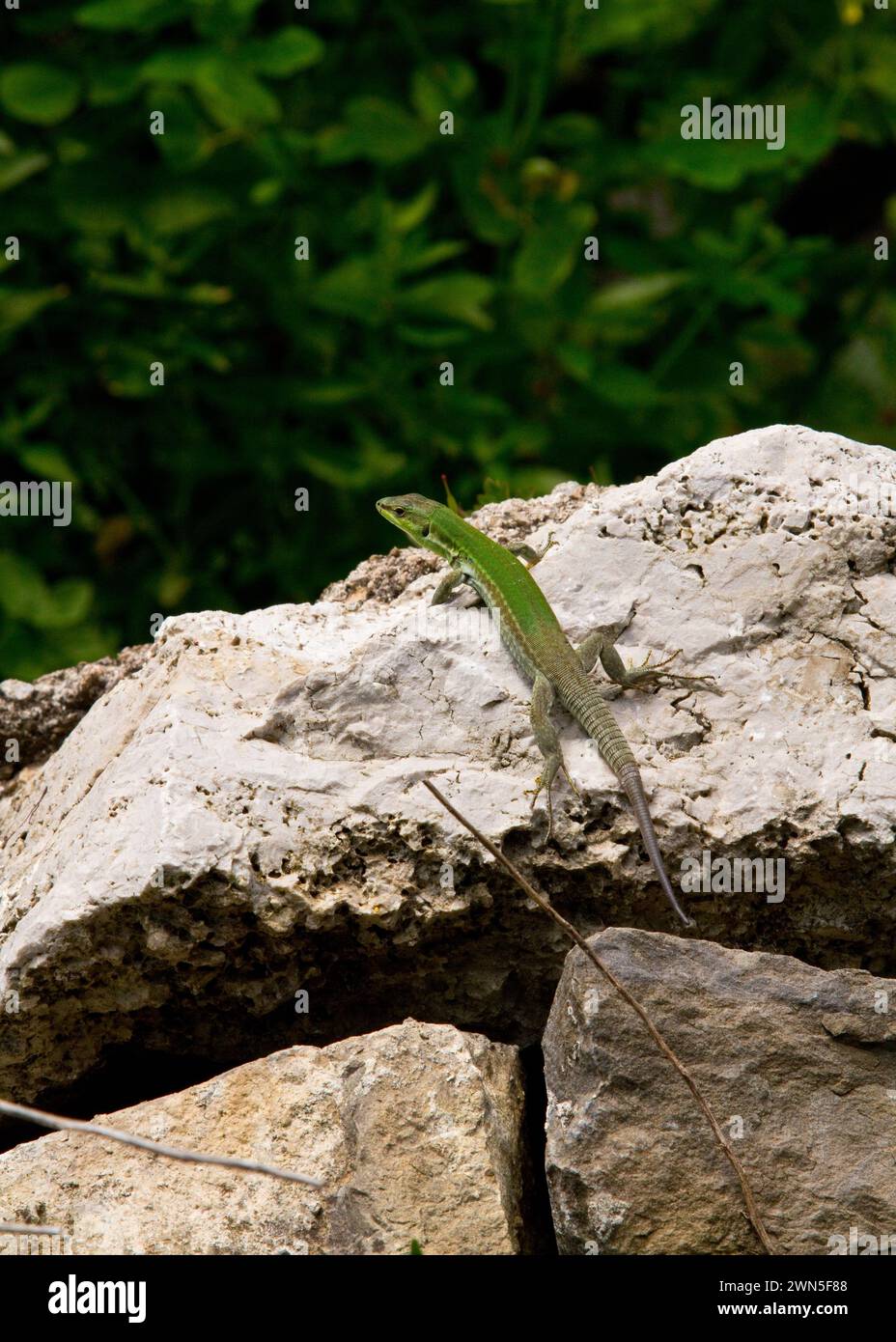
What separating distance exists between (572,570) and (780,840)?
1.20 metres

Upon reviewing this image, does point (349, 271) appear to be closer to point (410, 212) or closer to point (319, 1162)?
point (410, 212)

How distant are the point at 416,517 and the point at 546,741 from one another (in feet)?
5.63

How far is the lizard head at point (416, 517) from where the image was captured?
5250 mm

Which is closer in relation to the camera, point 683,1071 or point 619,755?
point 683,1071

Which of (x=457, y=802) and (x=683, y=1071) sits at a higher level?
(x=457, y=802)

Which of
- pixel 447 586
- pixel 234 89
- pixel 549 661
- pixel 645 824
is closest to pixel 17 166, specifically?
pixel 234 89

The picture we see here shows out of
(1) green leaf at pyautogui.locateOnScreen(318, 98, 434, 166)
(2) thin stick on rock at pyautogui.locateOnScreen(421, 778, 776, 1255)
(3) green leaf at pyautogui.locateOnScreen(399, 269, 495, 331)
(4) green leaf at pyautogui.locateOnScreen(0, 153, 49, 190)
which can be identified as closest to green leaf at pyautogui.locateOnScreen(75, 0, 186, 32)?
(4) green leaf at pyautogui.locateOnScreen(0, 153, 49, 190)

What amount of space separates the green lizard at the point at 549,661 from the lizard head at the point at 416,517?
12.2 inches

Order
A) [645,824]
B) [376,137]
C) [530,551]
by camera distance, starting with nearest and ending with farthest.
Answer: [645,824], [530,551], [376,137]

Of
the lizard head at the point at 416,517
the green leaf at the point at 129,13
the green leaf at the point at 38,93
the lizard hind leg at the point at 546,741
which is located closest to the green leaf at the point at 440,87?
the green leaf at the point at 129,13

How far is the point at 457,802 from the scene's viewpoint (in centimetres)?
386

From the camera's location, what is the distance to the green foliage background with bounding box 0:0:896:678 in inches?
273

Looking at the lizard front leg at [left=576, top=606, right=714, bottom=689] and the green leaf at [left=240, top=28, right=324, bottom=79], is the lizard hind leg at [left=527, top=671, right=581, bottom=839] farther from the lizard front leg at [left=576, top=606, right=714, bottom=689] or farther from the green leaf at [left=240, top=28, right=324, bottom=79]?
the green leaf at [left=240, top=28, right=324, bottom=79]

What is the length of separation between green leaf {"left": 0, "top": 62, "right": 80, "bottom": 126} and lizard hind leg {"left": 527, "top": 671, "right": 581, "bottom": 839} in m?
4.29
